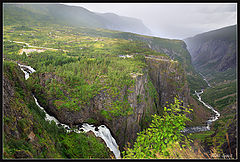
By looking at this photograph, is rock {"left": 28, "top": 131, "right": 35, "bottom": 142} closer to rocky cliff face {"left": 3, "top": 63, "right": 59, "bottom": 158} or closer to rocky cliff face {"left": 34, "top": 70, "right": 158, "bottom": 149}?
rocky cliff face {"left": 3, "top": 63, "right": 59, "bottom": 158}

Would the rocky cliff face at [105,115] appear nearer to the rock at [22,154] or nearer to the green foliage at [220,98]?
the rock at [22,154]

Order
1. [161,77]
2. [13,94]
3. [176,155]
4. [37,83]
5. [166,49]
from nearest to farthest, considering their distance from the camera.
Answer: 1. [176,155]
2. [13,94]
3. [37,83]
4. [161,77]
5. [166,49]

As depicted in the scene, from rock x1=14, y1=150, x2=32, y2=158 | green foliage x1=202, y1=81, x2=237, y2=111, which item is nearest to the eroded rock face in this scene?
rock x1=14, y1=150, x2=32, y2=158

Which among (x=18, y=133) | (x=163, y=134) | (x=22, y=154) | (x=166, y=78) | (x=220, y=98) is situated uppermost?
(x=163, y=134)

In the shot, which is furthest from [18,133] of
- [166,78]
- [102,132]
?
[166,78]

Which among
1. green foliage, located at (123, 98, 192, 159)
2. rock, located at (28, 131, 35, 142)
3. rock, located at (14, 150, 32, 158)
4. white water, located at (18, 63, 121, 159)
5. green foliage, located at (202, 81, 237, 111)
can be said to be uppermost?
green foliage, located at (123, 98, 192, 159)

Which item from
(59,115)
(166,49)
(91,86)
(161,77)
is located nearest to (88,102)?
(91,86)

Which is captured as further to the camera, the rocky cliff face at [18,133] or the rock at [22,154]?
the rocky cliff face at [18,133]

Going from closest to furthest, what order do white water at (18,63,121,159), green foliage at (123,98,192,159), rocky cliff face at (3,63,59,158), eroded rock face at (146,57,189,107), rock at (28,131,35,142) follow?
green foliage at (123,98,192,159)
rocky cliff face at (3,63,59,158)
rock at (28,131,35,142)
white water at (18,63,121,159)
eroded rock face at (146,57,189,107)

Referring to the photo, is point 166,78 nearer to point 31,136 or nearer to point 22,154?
point 31,136

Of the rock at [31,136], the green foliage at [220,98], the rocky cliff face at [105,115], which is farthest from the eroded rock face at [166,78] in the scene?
the green foliage at [220,98]

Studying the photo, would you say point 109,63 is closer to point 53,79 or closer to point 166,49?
point 53,79
